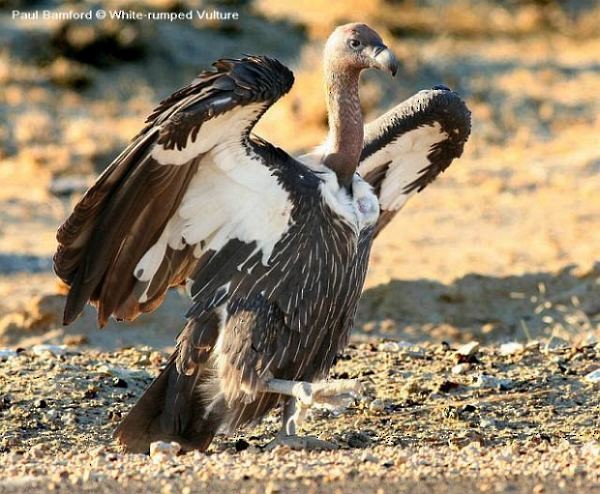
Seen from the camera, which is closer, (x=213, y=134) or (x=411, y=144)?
(x=213, y=134)

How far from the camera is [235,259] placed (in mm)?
7156

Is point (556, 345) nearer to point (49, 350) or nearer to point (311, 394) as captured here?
point (311, 394)

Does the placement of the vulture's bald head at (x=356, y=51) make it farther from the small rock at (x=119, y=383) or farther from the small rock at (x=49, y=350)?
the small rock at (x=49, y=350)

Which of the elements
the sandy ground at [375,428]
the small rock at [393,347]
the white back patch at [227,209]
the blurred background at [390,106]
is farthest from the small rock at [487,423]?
the blurred background at [390,106]

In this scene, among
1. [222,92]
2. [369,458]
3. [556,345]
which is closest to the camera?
[369,458]

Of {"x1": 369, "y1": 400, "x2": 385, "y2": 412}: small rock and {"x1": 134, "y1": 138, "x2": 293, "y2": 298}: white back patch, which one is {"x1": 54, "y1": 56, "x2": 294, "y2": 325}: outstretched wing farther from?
{"x1": 369, "y1": 400, "x2": 385, "y2": 412}: small rock

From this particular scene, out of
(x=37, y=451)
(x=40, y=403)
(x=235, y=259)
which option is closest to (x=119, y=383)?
(x=40, y=403)

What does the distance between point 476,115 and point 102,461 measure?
13697 millimetres

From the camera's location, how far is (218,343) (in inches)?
281

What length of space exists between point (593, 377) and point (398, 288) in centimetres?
306

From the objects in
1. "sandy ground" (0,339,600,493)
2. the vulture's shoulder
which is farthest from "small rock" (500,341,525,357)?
the vulture's shoulder

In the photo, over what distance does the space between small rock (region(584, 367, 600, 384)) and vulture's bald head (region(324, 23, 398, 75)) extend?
7.27 ft

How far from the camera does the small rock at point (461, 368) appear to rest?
27.8ft

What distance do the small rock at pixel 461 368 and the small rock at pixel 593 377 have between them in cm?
73
